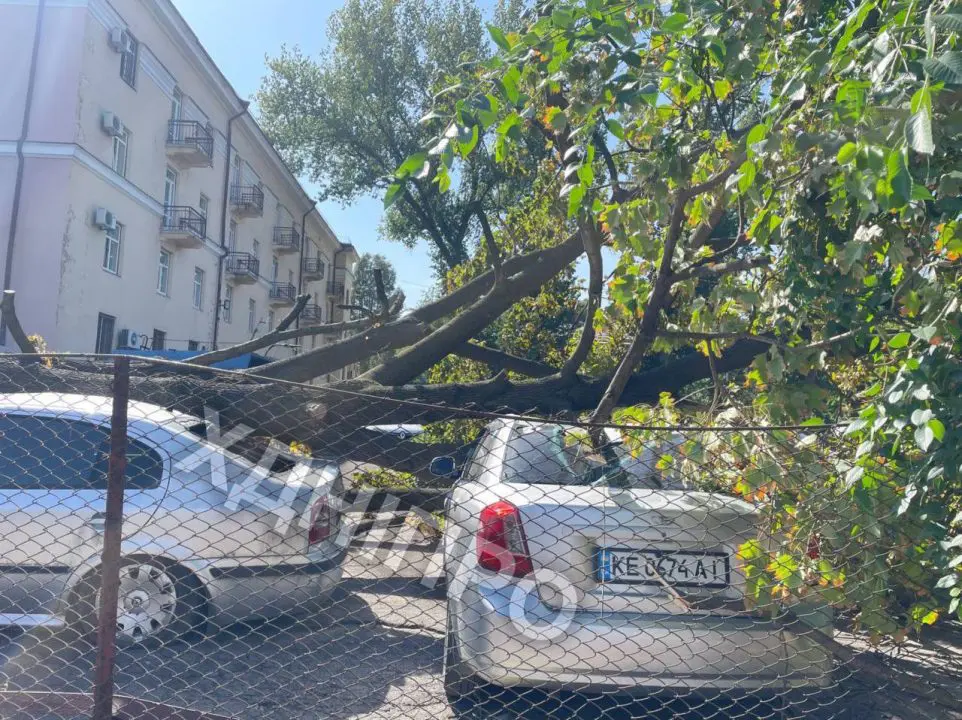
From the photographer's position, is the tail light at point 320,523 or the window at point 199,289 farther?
the window at point 199,289

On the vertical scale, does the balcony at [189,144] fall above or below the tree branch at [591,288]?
above

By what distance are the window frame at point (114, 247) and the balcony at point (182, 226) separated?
213 centimetres

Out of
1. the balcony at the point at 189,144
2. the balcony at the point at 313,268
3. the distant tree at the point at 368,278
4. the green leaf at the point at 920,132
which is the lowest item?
the green leaf at the point at 920,132

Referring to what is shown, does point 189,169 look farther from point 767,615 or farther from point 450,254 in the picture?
point 767,615

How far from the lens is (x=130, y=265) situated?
2148cm

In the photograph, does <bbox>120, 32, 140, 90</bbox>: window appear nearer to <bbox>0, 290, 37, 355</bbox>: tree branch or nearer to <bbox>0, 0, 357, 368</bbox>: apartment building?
<bbox>0, 0, 357, 368</bbox>: apartment building

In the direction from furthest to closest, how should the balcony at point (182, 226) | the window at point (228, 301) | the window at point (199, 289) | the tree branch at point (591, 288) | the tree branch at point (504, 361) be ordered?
the window at point (228, 301) < the window at point (199, 289) < the balcony at point (182, 226) < the tree branch at point (504, 361) < the tree branch at point (591, 288)

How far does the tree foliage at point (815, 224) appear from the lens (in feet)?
8.40

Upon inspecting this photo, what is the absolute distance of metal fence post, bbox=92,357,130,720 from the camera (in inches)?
111

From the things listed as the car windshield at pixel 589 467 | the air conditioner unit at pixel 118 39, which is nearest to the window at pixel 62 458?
the car windshield at pixel 589 467

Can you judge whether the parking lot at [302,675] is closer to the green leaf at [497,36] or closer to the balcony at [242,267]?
the green leaf at [497,36]

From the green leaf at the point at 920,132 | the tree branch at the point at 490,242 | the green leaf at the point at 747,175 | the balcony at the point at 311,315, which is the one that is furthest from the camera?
the balcony at the point at 311,315

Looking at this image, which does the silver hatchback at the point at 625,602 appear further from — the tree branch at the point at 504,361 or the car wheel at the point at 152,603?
the tree branch at the point at 504,361

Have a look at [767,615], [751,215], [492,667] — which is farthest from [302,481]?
[751,215]
